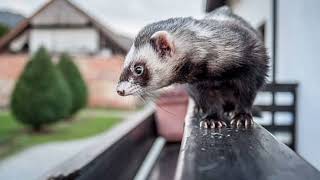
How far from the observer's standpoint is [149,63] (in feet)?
3.62

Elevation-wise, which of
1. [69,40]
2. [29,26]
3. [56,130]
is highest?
[29,26]

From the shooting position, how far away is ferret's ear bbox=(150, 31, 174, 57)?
1064 mm

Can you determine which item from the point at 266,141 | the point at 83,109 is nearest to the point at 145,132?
the point at 266,141

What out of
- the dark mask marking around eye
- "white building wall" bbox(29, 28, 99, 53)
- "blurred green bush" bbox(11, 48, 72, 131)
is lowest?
"blurred green bush" bbox(11, 48, 72, 131)

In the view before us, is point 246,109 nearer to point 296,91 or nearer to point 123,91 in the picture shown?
point 123,91

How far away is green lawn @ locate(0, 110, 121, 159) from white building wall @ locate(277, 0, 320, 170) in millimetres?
5052

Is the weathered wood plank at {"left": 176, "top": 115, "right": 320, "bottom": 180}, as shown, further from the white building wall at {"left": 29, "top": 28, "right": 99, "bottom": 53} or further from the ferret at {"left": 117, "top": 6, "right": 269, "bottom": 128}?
the white building wall at {"left": 29, "top": 28, "right": 99, "bottom": 53}

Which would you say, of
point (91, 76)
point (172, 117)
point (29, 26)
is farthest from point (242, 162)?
point (91, 76)

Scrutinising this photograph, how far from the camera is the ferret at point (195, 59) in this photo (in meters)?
1.08

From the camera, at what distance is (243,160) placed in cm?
50

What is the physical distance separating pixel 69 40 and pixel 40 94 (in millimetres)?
3962

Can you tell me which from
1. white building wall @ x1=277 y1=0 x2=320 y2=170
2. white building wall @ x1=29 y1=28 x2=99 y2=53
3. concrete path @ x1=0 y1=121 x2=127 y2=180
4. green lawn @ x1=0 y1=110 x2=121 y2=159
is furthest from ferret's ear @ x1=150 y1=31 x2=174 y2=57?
white building wall @ x1=29 y1=28 x2=99 y2=53

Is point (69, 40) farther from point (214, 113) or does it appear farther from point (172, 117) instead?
point (214, 113)

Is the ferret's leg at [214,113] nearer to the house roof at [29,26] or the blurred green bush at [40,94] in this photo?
the blurred green bush at [40,94]
